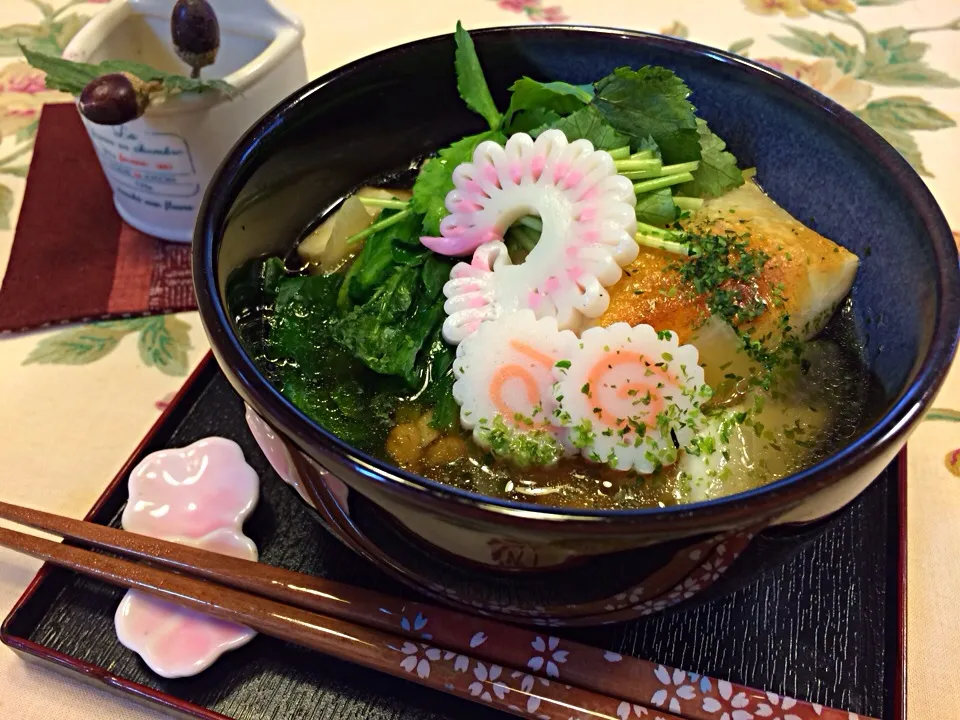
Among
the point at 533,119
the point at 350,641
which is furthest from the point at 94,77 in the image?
the point at 350,641

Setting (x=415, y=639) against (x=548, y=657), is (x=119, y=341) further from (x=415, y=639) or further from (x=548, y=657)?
(x=548, y=657)

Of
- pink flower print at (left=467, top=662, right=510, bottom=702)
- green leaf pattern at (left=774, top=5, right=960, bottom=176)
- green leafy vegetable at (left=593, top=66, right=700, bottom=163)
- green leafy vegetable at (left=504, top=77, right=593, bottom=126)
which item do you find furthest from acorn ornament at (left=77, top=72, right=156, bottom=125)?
green leaf pattern at (left=774, top=5, right=960, bottom=176)

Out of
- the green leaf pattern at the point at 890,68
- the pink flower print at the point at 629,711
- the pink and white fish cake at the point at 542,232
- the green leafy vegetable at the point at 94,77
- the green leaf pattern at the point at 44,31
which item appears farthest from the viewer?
the green leaf pattern at the point at 44,31

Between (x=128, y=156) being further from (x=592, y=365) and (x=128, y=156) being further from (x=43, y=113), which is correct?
(x=592, y=365)

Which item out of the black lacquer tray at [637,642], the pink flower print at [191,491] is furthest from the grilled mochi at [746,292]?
the pink flower print at [191,491]

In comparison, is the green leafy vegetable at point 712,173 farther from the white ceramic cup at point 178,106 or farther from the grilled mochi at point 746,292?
the white ceramic cup at point 178,106
